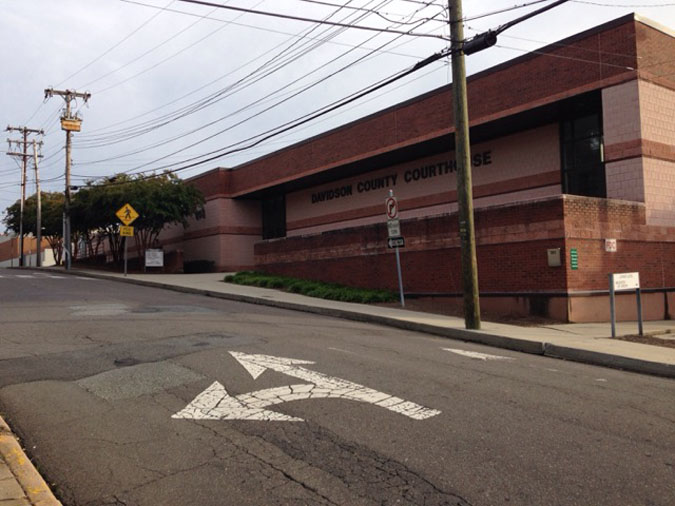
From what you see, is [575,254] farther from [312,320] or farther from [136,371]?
[136,371]

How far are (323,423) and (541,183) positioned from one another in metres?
16.7

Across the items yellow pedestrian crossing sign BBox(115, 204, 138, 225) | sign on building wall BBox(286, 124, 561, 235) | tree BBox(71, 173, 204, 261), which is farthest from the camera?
tree BBox(71, 173, 204, 261)

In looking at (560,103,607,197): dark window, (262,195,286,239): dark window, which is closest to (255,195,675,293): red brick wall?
(560,103,607,197): dark window

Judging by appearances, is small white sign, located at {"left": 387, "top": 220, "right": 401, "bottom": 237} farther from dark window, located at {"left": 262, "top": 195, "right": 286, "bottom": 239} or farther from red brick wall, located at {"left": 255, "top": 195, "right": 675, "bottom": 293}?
dark window, located at {"left": 262, "top": 195, "right": 286, "bottom": 239}

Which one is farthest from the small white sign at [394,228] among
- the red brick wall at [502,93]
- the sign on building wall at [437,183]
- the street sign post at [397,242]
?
the sign on building wall at [437,183]

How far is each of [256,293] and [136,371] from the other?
1268 centimetres

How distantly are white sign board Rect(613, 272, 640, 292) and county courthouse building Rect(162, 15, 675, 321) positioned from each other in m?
2.31

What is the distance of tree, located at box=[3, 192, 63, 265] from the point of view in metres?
45.4

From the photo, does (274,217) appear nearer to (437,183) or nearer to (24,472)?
(437,183)

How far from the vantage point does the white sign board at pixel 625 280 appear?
38.7 ft

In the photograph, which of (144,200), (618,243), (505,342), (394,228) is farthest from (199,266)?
(505,342)

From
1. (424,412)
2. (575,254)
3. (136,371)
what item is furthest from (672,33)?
(136,371)

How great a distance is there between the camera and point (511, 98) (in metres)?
18.9

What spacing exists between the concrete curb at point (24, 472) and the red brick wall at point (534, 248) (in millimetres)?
12822
